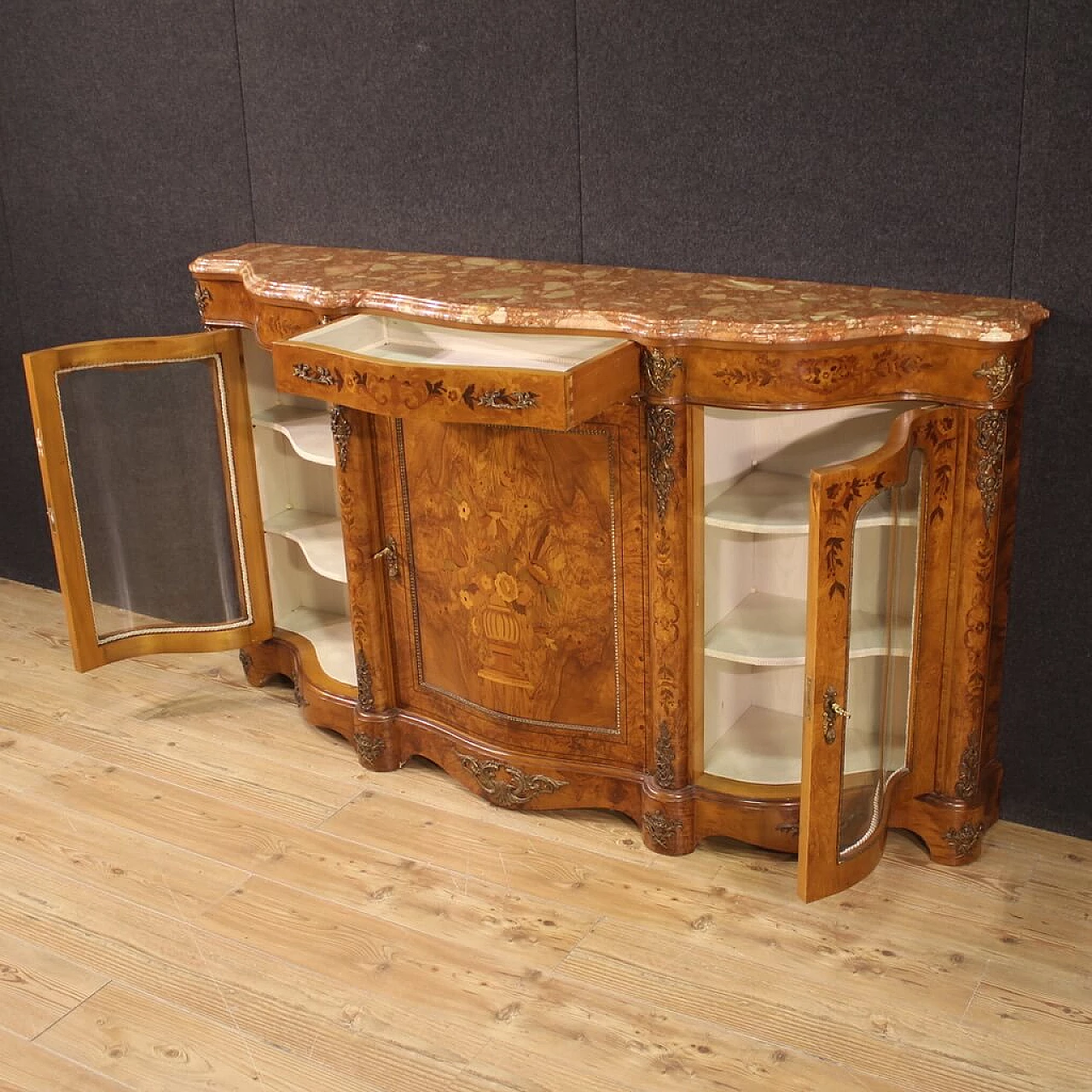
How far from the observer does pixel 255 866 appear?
8.76ft

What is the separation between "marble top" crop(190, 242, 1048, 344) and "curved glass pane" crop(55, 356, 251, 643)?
0.95ft

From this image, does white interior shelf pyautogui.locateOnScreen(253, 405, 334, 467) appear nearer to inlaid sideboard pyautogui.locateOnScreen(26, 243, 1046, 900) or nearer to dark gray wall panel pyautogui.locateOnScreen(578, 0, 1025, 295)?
inlaid sideboard pyautogui.locateOnScreen(26, 243, 1046, 900)

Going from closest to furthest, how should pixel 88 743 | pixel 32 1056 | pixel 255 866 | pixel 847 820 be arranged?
1. pixel 32 1056
2. pixel 847 820
3. pixel 255 866
4. pixel 88 743

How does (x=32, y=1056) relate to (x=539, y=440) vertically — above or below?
below

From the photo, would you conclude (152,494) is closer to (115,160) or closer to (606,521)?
(115,160)

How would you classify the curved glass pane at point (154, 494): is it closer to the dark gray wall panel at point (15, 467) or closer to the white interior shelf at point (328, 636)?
the white interior shelf at point (328, 636)

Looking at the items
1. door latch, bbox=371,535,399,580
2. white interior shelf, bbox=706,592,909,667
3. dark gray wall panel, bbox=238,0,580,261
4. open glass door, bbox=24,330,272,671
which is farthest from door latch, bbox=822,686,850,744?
open glass door, bbox=24,330,272,671

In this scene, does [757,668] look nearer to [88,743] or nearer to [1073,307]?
[1073,307]

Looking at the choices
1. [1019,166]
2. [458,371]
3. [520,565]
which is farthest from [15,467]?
[1019,166]

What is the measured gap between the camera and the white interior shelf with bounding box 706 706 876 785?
8.57 ft

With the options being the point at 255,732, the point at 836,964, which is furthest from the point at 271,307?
the point at 836,964

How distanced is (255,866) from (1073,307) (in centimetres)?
179

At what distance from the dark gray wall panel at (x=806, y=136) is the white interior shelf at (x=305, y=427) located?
73 centimetres

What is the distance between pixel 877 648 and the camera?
2.38m
